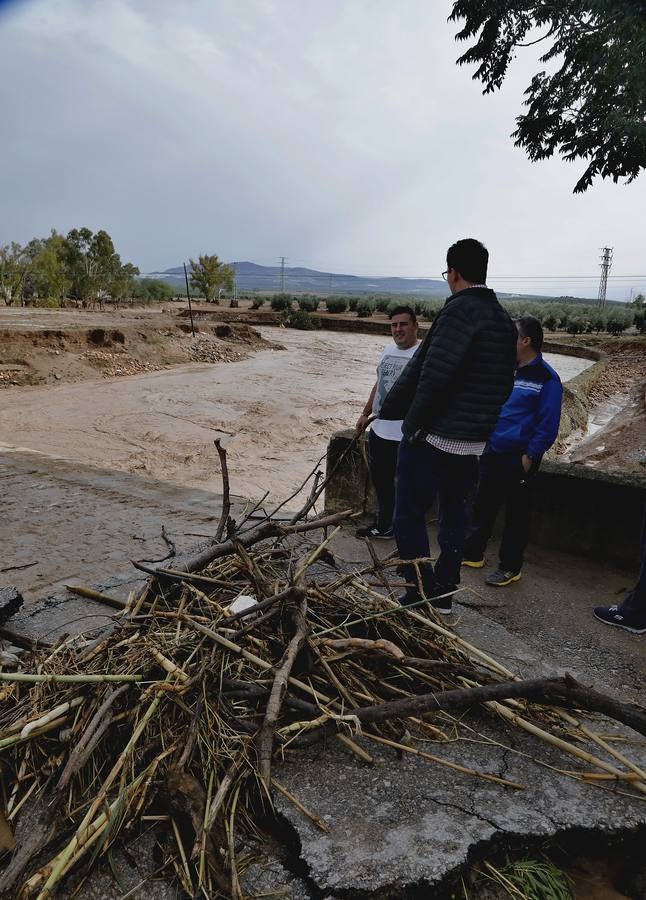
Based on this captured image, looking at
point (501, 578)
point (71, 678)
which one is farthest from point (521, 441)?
point (71, 678)

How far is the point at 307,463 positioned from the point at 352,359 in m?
14.9

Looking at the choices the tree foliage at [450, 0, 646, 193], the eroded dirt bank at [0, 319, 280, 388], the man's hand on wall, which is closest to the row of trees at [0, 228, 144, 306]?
the eroded dirt bank at [0, 319, 280, 388]

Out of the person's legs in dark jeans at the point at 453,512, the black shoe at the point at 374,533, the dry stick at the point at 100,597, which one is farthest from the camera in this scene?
the black shoe at the point at 374,533

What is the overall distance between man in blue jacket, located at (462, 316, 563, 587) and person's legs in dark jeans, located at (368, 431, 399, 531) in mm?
663

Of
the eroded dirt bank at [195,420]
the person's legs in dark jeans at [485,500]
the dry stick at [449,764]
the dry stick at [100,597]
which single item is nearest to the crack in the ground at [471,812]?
the dry stick at [449,764]

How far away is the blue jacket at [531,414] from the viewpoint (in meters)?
3.88

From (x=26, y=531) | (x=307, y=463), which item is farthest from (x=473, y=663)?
(x=307, y=463)

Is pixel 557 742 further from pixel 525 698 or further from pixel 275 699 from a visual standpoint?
pixel 275 699

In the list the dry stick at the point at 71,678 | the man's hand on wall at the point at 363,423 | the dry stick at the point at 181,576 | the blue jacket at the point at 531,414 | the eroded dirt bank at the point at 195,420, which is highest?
the blue jacket at the point at 531,414

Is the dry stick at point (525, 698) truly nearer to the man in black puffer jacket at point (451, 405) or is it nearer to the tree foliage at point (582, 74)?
the man in black puffer jacket at point (451, 405)

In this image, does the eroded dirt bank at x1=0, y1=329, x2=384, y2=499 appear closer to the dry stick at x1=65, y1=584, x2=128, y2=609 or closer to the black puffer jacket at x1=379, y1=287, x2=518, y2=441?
the dry stick at x1=65, y1=584, x2=128, y2=609

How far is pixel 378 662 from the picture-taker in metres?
2.30

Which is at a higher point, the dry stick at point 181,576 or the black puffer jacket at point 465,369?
the black puffer jacket at point 465,369

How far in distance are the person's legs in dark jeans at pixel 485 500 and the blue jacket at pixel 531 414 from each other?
0.11m
